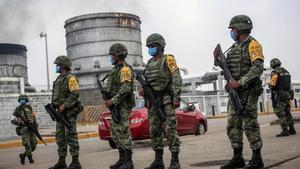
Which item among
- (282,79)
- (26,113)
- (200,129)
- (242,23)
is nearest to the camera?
(242,23)

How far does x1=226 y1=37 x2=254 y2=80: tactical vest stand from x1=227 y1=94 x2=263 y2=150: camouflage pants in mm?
348

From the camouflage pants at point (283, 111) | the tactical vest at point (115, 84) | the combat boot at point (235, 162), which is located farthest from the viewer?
the camouflage pants at point (283, 111)

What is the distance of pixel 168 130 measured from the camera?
21.4 feet

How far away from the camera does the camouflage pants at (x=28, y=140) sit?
10.4m

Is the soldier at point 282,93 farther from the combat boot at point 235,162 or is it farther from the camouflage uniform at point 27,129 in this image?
the camouflage uniform at point 27,129

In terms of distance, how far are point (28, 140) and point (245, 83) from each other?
6186 millimetres

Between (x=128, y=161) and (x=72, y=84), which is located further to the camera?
(x=72, y=84)

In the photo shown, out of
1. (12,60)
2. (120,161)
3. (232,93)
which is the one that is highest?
(12,60)

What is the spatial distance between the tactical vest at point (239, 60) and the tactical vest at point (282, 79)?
482cm

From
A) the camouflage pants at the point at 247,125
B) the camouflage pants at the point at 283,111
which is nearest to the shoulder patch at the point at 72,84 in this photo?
the camouflage pants at the point at 247,125

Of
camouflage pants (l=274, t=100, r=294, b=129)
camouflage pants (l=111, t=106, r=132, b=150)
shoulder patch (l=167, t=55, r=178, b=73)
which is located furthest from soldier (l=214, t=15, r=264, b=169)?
camouflage pants (l=274, t=100, r=294, b=129)

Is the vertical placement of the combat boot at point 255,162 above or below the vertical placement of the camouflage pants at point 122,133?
below

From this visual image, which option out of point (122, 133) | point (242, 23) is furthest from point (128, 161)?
point (242, 23)

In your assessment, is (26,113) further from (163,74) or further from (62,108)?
(163,74)
